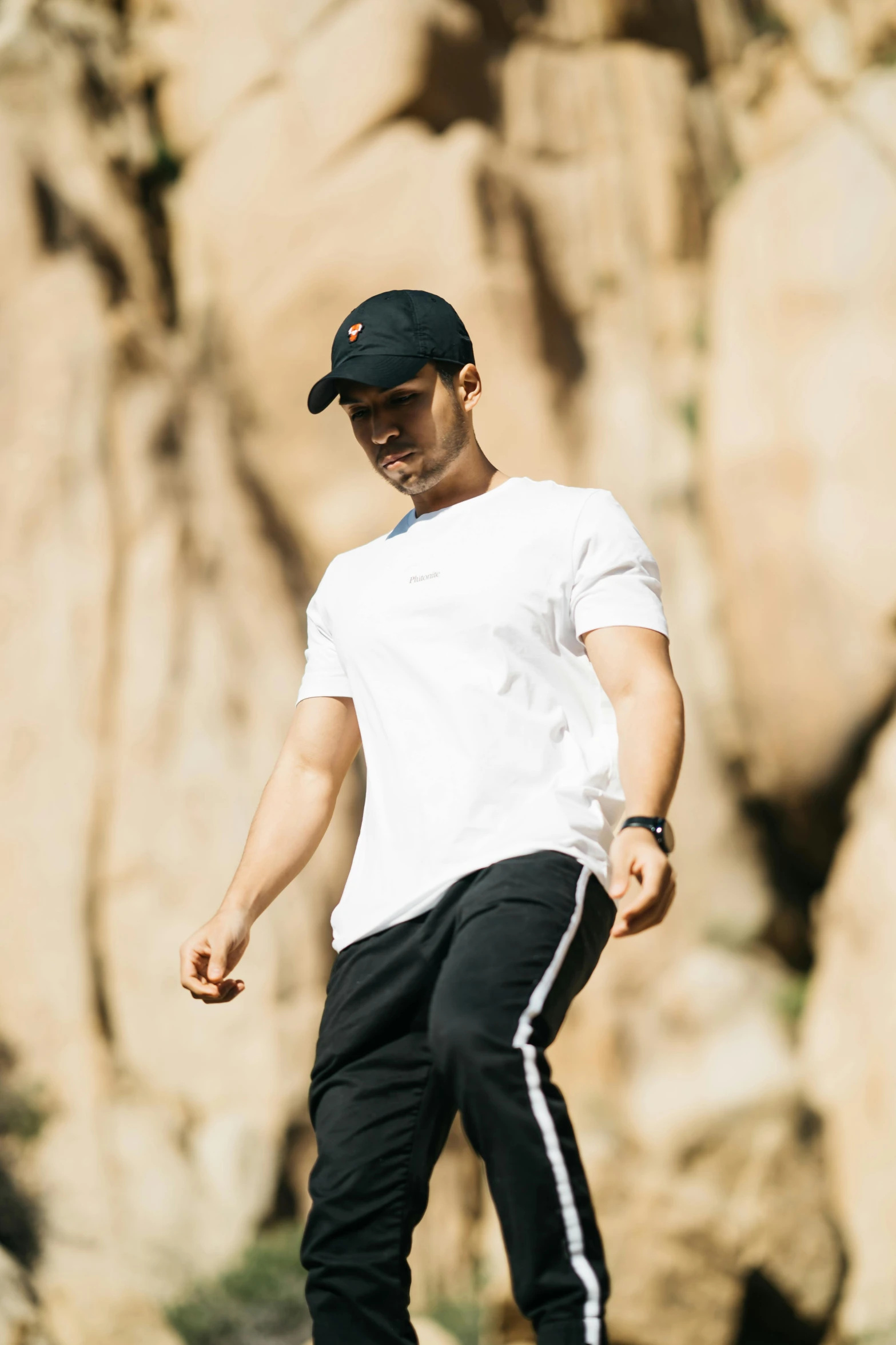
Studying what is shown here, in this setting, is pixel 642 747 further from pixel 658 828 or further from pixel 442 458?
pixel 442 458

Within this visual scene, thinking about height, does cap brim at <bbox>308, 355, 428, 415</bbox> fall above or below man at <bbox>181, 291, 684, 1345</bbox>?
above

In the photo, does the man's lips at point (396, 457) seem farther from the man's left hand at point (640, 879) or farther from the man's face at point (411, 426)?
the man's left hand at point (640, 879)

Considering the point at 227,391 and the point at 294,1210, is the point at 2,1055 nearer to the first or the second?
the point at 294,1210

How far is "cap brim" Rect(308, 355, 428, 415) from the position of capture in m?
2.01

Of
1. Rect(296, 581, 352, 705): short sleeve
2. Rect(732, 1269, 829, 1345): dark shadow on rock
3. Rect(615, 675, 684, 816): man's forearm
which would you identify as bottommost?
Rect(732, 1269, 829, 1345): dark shadow on rock

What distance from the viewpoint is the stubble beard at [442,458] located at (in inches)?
83.1

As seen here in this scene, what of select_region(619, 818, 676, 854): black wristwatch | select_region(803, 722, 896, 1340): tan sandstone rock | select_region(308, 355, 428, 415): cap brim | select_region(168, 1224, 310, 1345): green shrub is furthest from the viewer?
select_region(803, 722, 896, 1340): tan sandstone rock

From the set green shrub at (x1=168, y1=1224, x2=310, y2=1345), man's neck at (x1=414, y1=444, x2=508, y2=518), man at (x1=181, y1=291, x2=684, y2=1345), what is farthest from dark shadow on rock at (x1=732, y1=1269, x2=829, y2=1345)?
man's neck at (x1=414, y1=444, x2=508, y2=518)

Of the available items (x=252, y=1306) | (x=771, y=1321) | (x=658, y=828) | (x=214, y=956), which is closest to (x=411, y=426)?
(x=658, y=828)

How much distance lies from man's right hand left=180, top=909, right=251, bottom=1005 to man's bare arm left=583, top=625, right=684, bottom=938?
619mm

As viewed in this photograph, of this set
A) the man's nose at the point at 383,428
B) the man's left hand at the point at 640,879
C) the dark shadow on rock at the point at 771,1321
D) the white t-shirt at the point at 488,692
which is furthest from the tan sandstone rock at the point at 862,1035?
the man's nose at the point at 383,428

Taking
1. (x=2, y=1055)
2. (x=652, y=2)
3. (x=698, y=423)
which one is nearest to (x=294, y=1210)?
(x=2, y=1055)

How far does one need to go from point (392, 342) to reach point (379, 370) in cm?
6

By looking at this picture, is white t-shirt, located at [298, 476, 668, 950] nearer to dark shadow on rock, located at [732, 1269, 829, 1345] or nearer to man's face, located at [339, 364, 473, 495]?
man's face, located at [339, 364, 473, 495]
